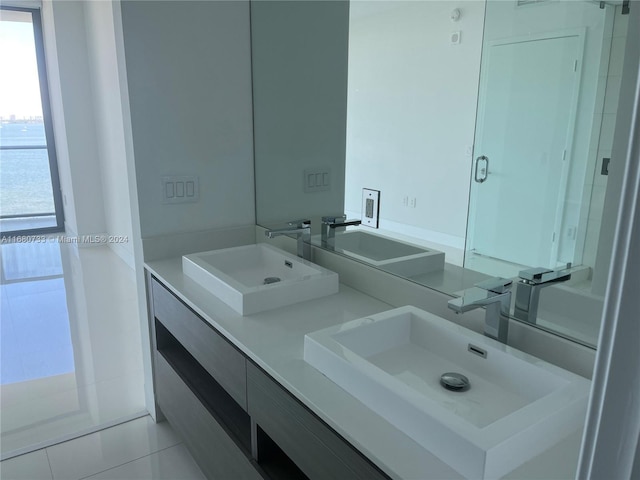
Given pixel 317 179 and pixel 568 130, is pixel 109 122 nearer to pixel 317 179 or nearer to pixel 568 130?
pixel 317 179

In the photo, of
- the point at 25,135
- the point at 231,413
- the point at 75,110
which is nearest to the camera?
the point at 231,413

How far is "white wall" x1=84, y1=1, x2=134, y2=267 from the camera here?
172 inches

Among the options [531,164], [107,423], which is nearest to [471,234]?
[531,164]

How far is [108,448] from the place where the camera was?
215 centimetres

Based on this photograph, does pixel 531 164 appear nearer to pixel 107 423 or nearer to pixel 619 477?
pixel 619 477

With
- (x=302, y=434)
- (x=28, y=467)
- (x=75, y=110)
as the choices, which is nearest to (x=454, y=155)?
(x=302, y=434)

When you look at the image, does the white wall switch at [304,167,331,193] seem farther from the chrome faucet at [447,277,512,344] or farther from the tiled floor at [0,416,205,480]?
the tiled floor at [0,416,205,480]

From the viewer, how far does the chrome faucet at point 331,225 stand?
1.99 m

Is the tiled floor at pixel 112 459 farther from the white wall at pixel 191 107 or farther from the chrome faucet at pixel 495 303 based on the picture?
the chrome faucet at pixel 495 303

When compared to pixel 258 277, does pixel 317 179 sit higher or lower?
higher

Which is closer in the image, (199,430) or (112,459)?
(199,430)

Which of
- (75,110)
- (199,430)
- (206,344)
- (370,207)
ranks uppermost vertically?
(75,110)

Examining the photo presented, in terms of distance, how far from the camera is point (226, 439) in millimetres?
1618

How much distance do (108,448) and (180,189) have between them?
1.15m
